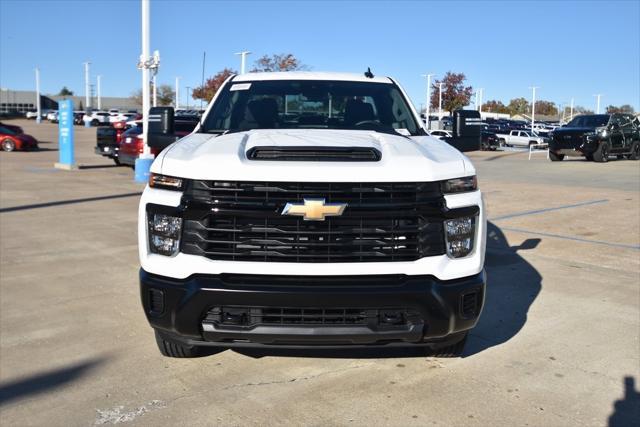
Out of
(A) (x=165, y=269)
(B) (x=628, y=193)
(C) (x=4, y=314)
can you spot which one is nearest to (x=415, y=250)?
(A) (x=165, y=269)

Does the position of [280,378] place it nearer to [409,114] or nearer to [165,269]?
[165,269]

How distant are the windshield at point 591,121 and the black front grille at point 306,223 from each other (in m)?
23.8

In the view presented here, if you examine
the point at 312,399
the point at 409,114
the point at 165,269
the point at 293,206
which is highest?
the point at 409,114

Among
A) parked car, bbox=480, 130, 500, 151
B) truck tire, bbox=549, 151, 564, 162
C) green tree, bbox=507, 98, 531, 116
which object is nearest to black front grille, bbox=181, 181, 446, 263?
truck tire, bbox=549, 151, 564, 162

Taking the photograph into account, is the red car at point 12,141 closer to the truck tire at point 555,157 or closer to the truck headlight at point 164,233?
the truck tire at point 555,157

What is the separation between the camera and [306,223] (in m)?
3.46

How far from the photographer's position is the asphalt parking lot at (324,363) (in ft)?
11.9

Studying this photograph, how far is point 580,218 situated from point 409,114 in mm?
6912

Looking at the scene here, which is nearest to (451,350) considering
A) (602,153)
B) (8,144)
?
(602,153)

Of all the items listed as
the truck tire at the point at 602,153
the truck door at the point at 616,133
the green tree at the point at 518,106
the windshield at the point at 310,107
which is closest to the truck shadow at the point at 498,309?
the windshield at the point at 310,107

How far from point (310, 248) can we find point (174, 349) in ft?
4.54

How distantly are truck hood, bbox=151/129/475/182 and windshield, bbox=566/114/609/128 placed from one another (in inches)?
909

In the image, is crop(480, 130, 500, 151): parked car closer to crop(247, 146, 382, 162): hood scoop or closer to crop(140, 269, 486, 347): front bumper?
crop(247, 146, 382, 162): hood scoop

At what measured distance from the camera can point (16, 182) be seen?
15359 mm
